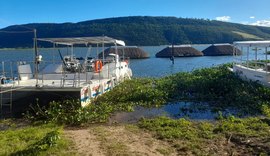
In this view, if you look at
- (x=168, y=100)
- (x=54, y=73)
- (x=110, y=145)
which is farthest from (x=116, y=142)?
(x=54, y=73)

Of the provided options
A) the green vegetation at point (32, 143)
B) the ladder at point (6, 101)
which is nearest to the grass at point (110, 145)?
the green vegetation at point (32, 143)

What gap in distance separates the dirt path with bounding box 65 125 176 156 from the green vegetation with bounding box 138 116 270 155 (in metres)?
0.48

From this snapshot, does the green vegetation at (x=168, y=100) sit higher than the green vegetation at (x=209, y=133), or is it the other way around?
the green vegetation at (x=168, y=100)

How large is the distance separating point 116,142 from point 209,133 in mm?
3168

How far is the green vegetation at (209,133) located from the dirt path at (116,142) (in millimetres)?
479

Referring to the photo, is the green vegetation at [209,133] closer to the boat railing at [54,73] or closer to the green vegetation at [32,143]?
Result: the green vegetation at [32,143]

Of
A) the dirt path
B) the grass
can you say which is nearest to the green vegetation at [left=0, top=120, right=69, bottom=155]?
the dirt path

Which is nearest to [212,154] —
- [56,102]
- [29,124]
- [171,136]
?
[171,136]

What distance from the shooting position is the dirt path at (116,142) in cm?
912

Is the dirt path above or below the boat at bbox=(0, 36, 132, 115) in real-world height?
below

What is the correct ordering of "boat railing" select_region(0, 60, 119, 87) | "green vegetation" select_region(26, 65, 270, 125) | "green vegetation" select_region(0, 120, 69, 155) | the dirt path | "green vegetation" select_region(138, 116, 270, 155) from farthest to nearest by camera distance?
1. "boat railing" select_region(0, 60, 119, 87)
2. "green vegetation" select_region(26, 65, 270, 125)
3. "green vegetation" select_region(138, 116, 270, 155)
4. the dirt path
5. "green vegetation" select_region(0, 120, 69, 155)

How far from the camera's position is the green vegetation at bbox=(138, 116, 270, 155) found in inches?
370

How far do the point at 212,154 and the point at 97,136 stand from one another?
3.78 metres

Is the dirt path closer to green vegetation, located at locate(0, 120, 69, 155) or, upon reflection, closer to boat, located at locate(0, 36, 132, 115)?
green vegetation, located at locate(0, 120, 69, 155)
